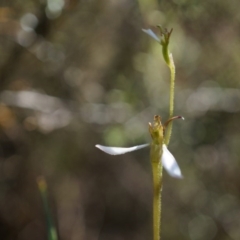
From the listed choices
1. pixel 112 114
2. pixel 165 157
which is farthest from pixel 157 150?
pixel 112 114

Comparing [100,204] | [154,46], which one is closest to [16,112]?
[154,46]

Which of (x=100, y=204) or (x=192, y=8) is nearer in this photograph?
(x=192, y=8)

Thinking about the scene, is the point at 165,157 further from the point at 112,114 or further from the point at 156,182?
the point at 112,114

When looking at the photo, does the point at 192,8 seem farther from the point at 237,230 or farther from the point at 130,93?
the point at 237,230

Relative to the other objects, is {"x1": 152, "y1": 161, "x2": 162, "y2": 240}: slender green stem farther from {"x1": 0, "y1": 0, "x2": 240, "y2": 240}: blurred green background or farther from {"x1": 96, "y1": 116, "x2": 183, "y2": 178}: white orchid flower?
{"x1": 0, "y1": 0, "x2": 240, "y2": 240}: blurred green background

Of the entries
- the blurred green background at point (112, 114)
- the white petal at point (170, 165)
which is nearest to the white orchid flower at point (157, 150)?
the white petal at point (170, 165)

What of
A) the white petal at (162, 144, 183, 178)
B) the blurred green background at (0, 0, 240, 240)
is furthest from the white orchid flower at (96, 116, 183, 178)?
the blurred green background at (0, 0, 240, 240)

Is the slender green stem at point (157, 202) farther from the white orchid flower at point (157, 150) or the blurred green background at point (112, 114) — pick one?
the blurred green background at point (112, 114)
